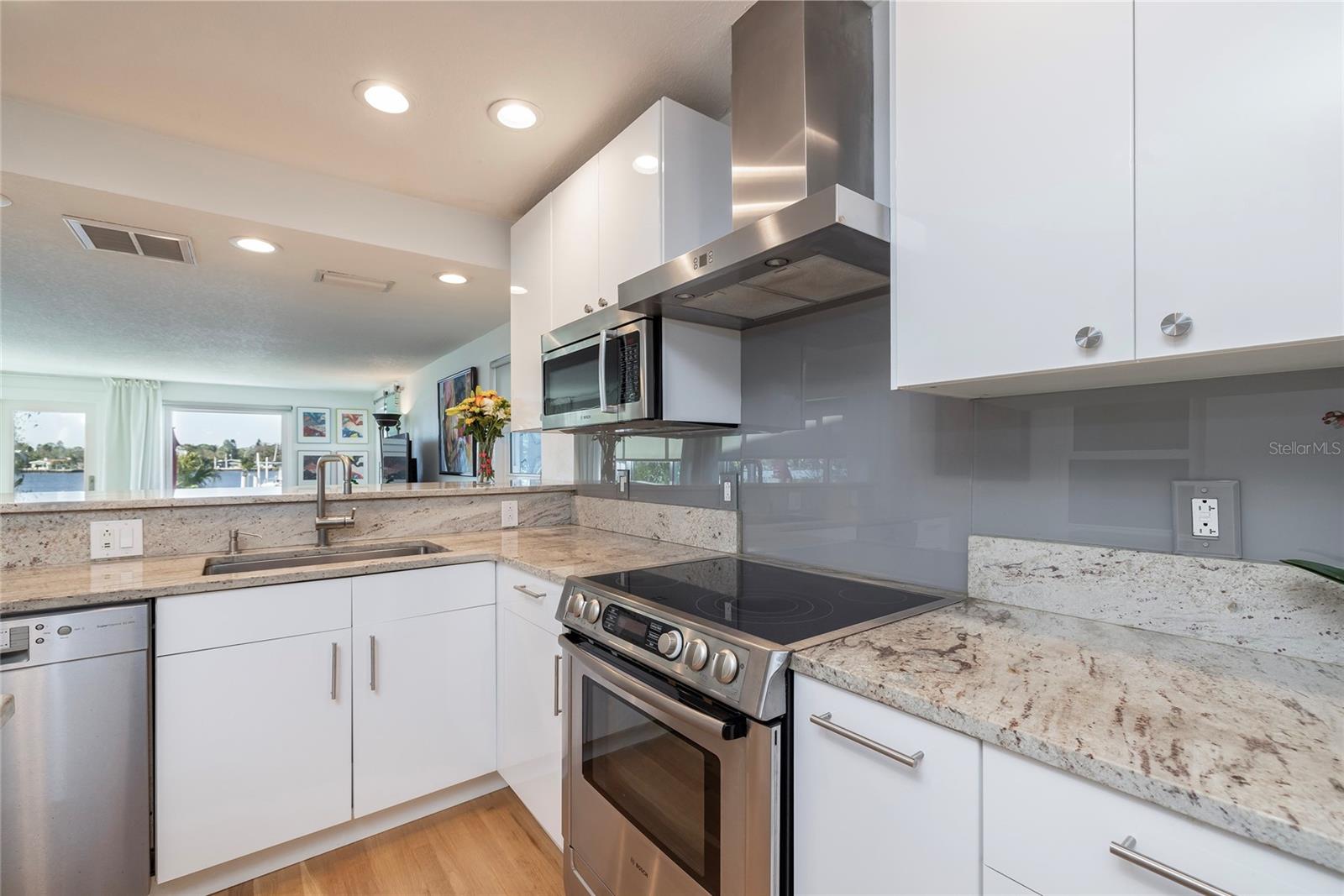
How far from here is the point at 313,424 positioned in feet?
27.7

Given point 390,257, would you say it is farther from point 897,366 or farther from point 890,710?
point 890,710

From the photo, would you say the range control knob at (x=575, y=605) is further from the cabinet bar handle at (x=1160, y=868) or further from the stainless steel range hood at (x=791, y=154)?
the cabinet bar handle at (x=1160, y=868)

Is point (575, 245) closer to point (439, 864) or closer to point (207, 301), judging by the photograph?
point (439, 864)

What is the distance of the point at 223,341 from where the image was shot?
4941 millimetres

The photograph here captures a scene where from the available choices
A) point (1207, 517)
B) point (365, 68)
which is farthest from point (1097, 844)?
point (365, 68)

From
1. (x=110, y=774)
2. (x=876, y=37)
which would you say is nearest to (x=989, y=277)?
(x=876, y=37)

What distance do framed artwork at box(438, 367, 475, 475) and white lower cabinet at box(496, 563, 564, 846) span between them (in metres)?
2.88

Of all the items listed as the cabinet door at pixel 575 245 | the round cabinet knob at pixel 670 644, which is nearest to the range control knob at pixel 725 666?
the round cabinet knob at pixel 670 644

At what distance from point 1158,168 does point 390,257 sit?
112 inches

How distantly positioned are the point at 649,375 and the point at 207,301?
342 cm

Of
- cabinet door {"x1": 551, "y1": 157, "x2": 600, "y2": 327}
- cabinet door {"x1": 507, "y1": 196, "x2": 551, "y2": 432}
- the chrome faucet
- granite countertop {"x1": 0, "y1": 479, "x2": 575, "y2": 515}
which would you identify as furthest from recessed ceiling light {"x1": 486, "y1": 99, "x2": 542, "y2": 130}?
granite countertop {"x1": 0, "y1": 479, "x2": 575, "y2": 515}

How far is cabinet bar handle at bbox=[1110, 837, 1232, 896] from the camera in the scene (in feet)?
1.93

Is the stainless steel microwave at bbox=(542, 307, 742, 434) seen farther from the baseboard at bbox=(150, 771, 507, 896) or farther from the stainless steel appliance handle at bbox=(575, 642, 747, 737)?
the baseboard at bbox=(150, 771, 507, 896)

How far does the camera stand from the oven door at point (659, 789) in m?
1.02
